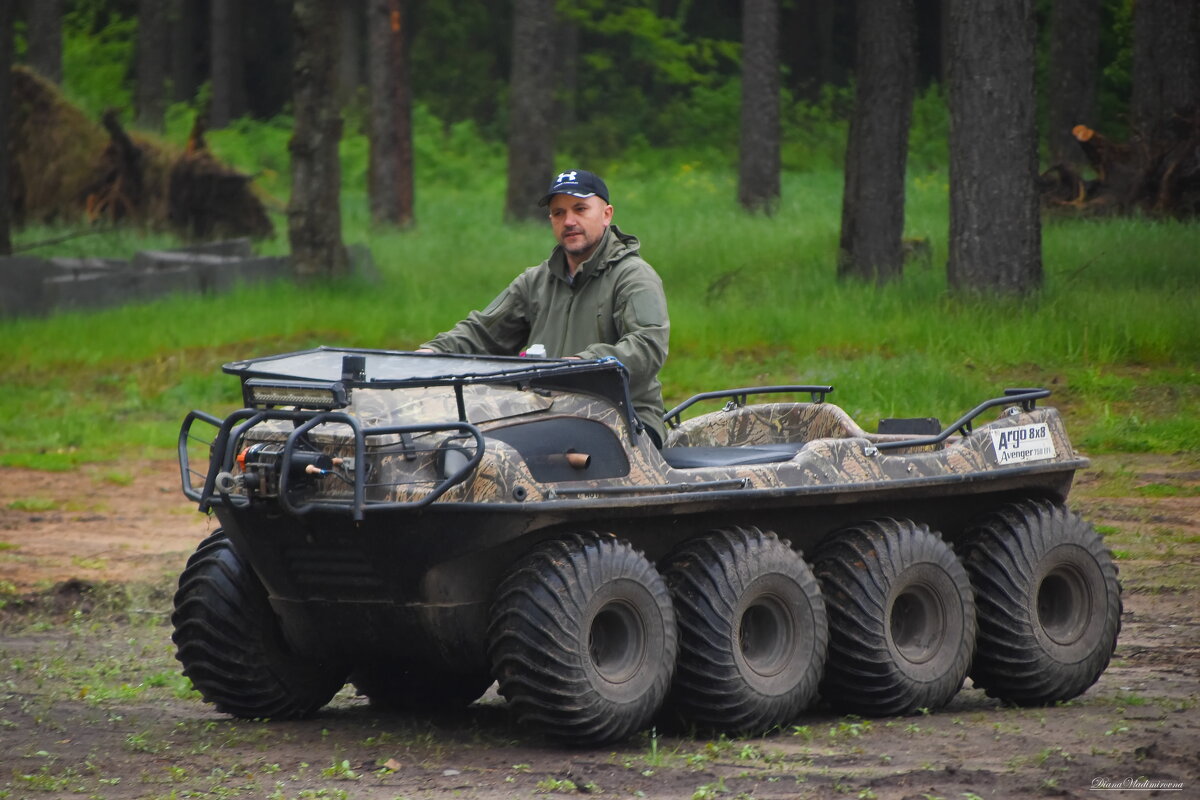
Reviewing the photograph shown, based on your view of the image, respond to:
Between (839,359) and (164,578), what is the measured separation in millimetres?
6197

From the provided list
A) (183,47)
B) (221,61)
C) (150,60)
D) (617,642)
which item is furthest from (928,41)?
(617,642)

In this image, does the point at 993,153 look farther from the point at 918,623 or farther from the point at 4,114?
the point at 4,114

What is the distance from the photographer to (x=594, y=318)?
7004mm

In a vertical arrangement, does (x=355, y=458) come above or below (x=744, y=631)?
above

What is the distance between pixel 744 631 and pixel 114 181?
61.8 feet

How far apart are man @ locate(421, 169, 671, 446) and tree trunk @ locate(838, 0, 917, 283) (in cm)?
1050

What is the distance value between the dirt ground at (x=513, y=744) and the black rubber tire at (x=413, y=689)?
8 centimetres

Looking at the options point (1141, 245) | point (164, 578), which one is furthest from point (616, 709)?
point (1141, 245)

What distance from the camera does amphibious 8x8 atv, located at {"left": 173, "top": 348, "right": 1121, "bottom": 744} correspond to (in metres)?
5.93

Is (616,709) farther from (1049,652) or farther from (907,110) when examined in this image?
(907,110)

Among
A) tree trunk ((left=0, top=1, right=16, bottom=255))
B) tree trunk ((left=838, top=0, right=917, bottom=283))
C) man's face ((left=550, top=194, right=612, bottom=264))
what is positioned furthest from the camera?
tree trunk ((left=0, top=1, right=16, bottom=255))

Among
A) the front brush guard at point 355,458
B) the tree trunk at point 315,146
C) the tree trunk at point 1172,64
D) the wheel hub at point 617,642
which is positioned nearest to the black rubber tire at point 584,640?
the wheel hub at point 617,642

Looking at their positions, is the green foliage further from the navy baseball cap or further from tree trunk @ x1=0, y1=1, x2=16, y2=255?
the navy baseball cap

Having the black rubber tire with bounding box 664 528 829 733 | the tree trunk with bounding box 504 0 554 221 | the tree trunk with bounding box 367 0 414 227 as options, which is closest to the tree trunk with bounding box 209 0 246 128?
the tree trunk with bounding box 367 0 414 227
